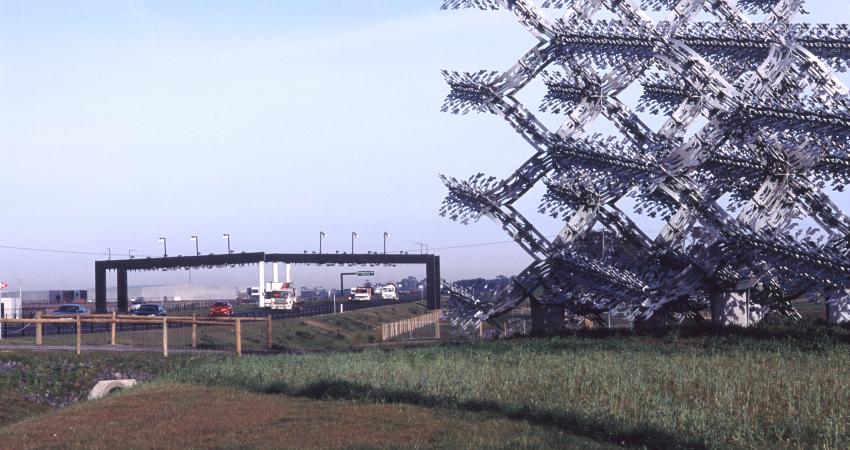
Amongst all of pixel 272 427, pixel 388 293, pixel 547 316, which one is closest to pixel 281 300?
pixel 388 293

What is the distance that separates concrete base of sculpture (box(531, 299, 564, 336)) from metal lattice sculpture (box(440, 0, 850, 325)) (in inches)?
18.1

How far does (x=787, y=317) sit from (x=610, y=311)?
622 cm

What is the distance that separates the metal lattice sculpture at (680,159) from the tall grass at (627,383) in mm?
3309

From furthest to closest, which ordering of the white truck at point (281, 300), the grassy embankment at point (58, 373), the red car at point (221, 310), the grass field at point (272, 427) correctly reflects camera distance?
the white truck at point (281, 300) → the red car at point (221, 310) → the grassy embankment at point (58, 373) → the grass field at point (272, 427)

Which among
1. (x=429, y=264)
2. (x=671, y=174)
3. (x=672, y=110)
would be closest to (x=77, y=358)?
(x=671, y=174)

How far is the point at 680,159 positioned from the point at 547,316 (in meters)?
7.70

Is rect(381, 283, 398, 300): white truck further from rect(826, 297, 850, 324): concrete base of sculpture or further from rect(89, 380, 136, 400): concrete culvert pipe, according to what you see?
rect(89, 380, 136, 400): concrete culvert pipe

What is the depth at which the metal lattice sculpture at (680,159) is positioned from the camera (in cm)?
2786

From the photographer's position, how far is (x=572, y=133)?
3300 cm

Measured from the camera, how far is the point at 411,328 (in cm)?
5428

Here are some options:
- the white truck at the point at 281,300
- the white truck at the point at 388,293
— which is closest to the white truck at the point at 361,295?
the white truck at the point at 388,293

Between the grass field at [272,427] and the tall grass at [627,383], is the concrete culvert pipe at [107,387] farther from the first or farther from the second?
the grass field at [272,427]

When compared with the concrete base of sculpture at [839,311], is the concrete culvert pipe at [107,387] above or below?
below

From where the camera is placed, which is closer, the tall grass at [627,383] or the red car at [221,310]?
the tall grass at [627,383]
